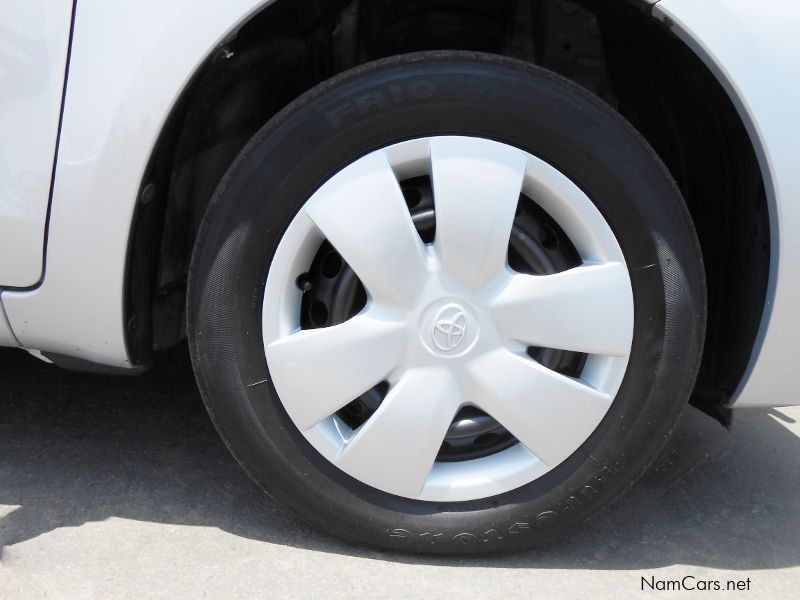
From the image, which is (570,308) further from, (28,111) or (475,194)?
(28,111)

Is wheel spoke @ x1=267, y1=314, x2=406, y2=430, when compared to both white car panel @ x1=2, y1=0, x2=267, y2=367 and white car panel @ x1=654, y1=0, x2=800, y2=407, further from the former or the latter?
white car panel @ x1=654, y1=0, x2=800, y2=407

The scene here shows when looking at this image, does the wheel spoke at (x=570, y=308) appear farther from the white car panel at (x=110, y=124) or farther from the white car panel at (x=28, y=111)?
the white car panel at (x=28, y=111)

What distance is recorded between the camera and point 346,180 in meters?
1.41

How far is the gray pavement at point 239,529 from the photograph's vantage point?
4.77ft

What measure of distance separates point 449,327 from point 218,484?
67 centimetres

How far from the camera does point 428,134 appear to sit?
142 centimetres

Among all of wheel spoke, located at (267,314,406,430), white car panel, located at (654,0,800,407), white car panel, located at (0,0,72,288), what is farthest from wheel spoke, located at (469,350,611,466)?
white car panel, located at (0,0,72,288)

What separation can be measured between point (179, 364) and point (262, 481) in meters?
0.92

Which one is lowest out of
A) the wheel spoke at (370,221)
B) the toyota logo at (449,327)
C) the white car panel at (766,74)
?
the toyota logo at (449,327)

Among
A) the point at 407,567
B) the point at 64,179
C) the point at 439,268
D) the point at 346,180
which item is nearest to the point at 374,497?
the point at 407,567

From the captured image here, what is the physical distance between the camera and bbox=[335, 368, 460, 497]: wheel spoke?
1.46m

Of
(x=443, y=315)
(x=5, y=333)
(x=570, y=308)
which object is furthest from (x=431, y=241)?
(x=5, y=333)

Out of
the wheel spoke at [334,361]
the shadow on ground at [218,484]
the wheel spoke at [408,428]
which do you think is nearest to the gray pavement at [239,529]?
the shadow on ground at [218,484]

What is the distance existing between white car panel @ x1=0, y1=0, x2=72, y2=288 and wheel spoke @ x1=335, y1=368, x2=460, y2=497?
0.66m
